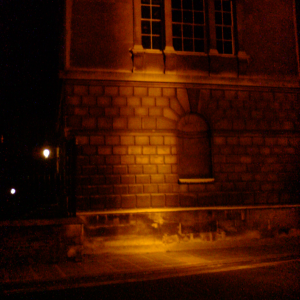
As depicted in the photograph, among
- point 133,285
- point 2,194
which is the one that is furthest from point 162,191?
point 2,194

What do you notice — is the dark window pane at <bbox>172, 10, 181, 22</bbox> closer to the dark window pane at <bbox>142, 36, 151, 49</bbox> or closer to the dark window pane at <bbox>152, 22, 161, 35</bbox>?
the dark window pane at <bbox>152, 22, 161, 35</bbox>

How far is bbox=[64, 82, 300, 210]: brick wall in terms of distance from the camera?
10.4 meters

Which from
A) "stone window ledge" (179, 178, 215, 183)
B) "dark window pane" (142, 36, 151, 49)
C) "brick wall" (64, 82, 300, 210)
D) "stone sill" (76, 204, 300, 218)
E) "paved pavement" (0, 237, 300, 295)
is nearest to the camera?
"paved pavement" (0, 237, 300, 295)

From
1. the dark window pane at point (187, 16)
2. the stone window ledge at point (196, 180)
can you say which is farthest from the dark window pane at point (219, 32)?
the stone window ledge at point (196, 180)

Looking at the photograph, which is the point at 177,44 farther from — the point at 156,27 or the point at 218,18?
the point at 218,18

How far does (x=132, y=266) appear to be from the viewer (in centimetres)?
802

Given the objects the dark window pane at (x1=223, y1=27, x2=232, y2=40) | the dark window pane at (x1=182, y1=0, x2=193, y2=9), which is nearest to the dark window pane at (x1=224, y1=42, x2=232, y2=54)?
the dark window pane at (x1=223, y1=27, x2=232, y2=40)

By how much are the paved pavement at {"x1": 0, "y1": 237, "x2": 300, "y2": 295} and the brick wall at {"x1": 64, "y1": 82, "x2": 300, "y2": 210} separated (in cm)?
173

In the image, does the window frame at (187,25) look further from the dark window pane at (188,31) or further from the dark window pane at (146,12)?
the dark window pane at (146,12)

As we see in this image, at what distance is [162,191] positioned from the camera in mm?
10617

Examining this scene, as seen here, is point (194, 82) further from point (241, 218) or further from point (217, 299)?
point (217, 299)

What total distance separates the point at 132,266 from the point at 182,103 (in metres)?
5.62

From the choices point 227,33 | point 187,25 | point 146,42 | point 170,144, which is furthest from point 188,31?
point 170,144

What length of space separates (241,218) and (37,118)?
19651 mm
